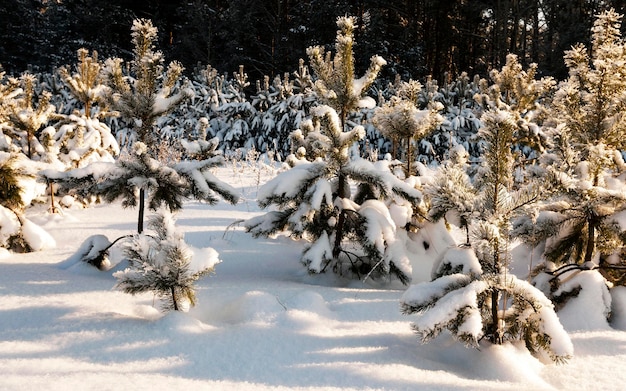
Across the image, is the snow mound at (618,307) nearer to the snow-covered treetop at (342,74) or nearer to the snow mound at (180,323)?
the snow-covered treetop at (342,74)

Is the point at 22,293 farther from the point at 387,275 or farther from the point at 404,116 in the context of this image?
the point at 404,116

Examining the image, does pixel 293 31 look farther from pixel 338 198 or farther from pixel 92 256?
pixel 92 256

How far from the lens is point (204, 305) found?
122 inches

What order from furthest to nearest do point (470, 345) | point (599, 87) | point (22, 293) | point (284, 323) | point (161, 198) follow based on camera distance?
point (161, 198) → point (599, 87) → point (22, 293) → point (284, 323) → point (470, 345)

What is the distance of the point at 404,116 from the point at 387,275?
1.40m

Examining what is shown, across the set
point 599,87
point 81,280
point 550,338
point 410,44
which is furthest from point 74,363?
point 410,44

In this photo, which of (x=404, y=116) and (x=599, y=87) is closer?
(x=599, y=87)

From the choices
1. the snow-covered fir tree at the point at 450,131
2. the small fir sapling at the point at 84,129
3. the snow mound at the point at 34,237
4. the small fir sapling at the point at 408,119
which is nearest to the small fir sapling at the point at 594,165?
the small fir sapling at the point at 408,119

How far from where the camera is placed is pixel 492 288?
246 centimetres

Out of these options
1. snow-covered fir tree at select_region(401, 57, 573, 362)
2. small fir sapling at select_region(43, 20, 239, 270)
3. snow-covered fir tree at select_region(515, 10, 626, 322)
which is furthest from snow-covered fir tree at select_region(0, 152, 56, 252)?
snow-covered fir tree at select_region(515, 10, 626, 322)

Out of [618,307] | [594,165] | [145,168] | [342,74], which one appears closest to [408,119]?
[342,74]

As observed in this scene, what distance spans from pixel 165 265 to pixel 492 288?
176cm

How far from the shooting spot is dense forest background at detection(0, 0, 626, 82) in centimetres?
2273

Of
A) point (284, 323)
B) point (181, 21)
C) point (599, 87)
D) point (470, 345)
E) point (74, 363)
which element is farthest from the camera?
point (181, 21)
